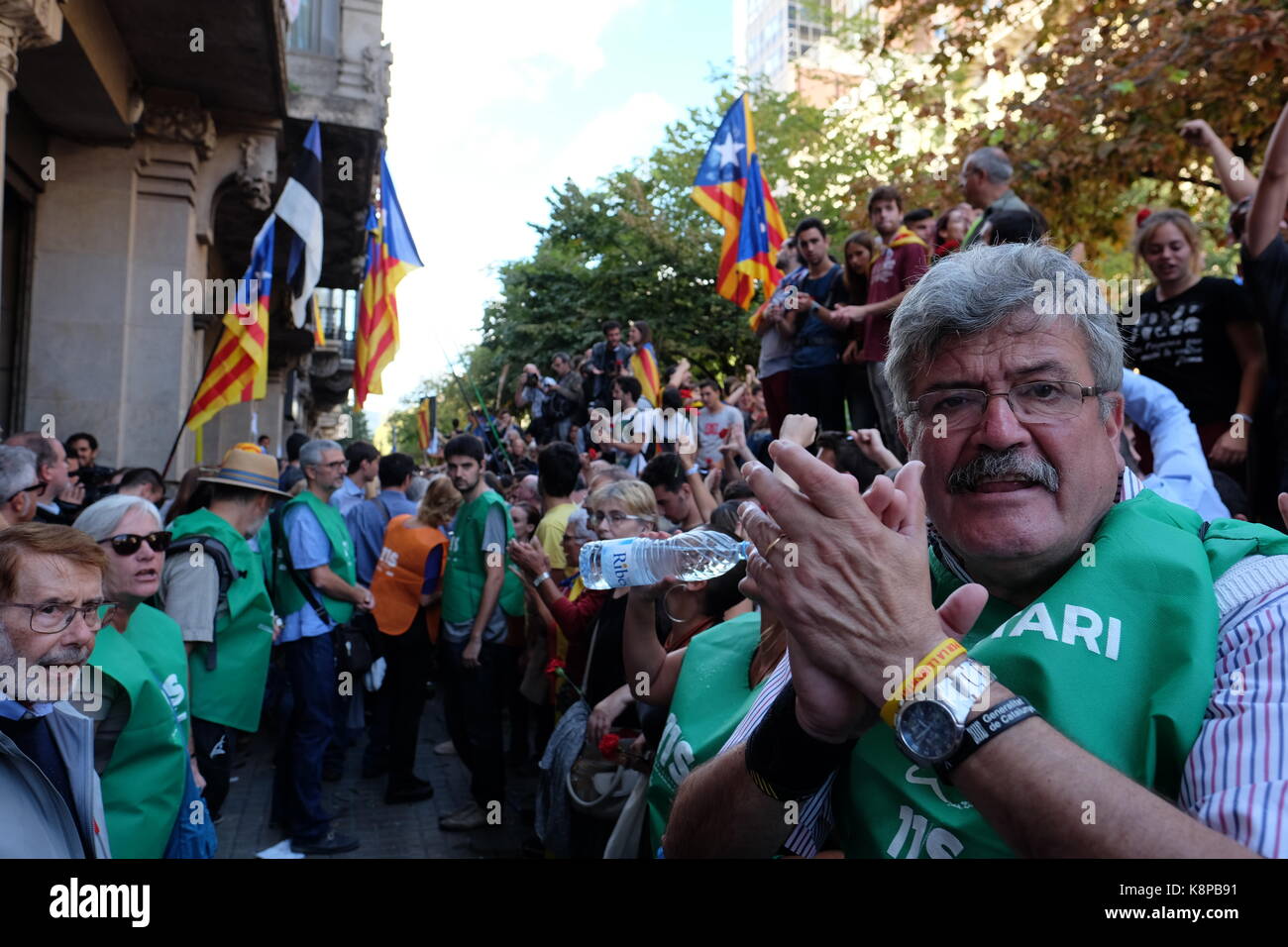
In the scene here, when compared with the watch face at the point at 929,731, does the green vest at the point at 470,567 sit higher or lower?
lower

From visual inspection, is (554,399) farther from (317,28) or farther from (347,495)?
(317,28)

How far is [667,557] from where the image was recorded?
3344mm

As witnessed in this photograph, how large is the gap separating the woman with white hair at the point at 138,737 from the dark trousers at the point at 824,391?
473 centimetres

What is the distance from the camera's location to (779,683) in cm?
176

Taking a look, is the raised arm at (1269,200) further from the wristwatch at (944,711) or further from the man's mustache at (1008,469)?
the wristwatch at (944,711)

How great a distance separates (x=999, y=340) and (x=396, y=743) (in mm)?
6556

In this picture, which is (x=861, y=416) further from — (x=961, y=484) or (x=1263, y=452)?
(x=961, y=484)

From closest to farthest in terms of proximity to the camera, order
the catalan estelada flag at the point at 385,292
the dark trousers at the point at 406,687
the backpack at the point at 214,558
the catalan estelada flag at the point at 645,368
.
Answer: the backpack at the point at 214,558
the dark trousers at the point at 406,687
the catalan estelada flag at the point at 385,292
the catalan estelada flag at the point at 645,368

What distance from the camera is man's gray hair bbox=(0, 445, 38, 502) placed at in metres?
4.52

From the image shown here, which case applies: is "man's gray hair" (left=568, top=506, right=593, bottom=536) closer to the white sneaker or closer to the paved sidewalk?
the paved sidewalk

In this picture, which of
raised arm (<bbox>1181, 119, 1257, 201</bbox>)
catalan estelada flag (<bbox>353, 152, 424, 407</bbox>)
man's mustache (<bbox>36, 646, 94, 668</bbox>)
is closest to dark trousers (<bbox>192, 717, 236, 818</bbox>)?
man's mustache (<bbox>36, 646, 94, 668</bbox>)

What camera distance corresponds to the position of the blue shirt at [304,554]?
6562mm

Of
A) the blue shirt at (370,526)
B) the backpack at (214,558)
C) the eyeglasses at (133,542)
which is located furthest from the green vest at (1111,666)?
the blue shirt at (370,526)

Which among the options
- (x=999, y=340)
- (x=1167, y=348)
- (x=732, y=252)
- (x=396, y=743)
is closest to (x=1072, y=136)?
(x=732, y=252)
